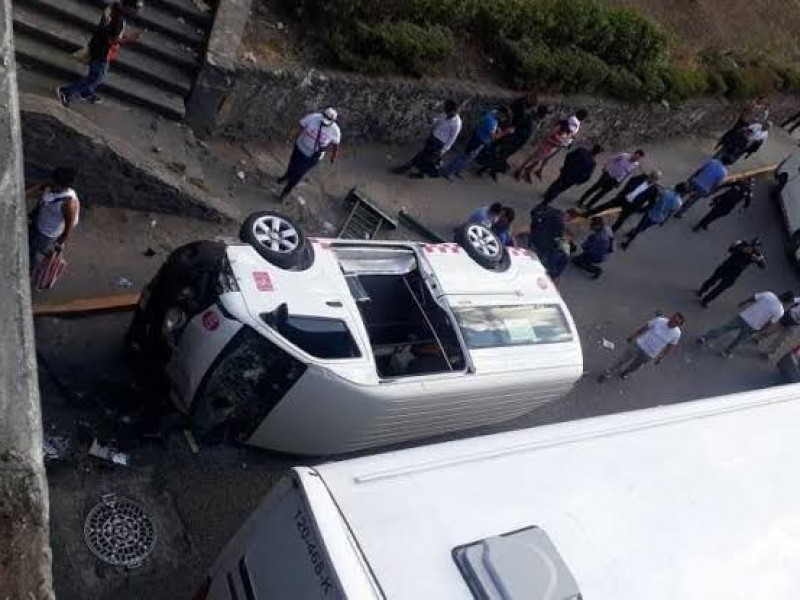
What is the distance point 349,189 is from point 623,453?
6.77m

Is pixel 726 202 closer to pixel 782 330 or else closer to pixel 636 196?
pixel 636 196

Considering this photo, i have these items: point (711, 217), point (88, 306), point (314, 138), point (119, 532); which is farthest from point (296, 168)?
point (711, 217)

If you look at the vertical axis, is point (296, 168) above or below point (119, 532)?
above

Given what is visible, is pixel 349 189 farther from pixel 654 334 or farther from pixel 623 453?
pixel 623 453

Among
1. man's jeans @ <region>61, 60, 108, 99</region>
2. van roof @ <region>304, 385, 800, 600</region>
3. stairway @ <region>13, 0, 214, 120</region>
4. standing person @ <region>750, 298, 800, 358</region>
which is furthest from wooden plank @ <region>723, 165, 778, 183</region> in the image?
man's jeans @ <region>61, 60, 108, 99</region>

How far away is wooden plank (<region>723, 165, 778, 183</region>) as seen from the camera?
17.0m

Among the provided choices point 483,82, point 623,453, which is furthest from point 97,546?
point 483,82

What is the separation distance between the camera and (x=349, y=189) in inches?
497

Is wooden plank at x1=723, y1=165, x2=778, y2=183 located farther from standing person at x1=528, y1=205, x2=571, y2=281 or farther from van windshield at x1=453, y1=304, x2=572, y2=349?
van windshield at x1=453, y1=304, x2=572, y2=349

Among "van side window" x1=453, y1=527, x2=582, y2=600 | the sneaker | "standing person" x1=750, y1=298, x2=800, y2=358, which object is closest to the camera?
"van side window" x1=453, y1=527, x2=582, y2=600

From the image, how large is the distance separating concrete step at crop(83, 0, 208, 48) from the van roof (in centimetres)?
736

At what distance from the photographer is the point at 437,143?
1270 centimetres

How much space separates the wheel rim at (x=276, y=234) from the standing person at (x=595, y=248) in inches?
209

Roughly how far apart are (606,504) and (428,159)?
296 inches
